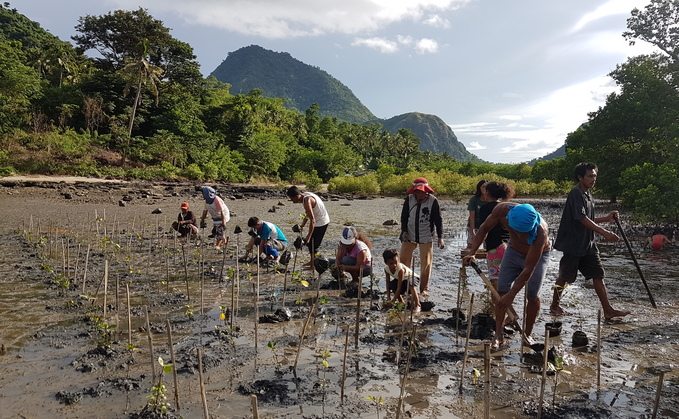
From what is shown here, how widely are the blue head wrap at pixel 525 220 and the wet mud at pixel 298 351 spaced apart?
3.20ft

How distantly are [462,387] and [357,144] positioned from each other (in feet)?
240

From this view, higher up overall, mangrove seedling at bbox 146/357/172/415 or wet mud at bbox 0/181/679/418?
mangrove seedling at bbox 146/357/172/415

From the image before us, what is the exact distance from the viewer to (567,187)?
39938 millimetres

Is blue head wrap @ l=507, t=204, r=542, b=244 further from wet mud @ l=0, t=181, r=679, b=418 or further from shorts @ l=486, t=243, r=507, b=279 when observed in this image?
shorts @ l=486, t=243, r=507, b=279

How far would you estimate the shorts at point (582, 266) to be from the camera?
Answer: 5734mm

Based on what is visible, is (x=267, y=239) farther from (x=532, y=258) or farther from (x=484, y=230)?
(x=532, y=258)

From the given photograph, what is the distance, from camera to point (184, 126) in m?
38.1

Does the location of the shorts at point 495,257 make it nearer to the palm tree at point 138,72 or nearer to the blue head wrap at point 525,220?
the blue head wrap at point 525,220

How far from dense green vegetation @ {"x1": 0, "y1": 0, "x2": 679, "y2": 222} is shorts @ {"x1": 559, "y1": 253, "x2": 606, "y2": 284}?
8.52m

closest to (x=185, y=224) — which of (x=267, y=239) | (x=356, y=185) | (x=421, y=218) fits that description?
(x=267, y=239)

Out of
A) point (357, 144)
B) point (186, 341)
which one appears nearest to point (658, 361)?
point (186, 341)

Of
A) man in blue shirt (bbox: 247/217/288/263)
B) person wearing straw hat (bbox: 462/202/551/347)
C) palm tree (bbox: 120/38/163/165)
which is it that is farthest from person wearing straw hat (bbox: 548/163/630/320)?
palm tree (bbox: 120/38/163/165)

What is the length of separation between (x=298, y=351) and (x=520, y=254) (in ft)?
8.40

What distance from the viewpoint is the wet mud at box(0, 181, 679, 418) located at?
3676 mm
